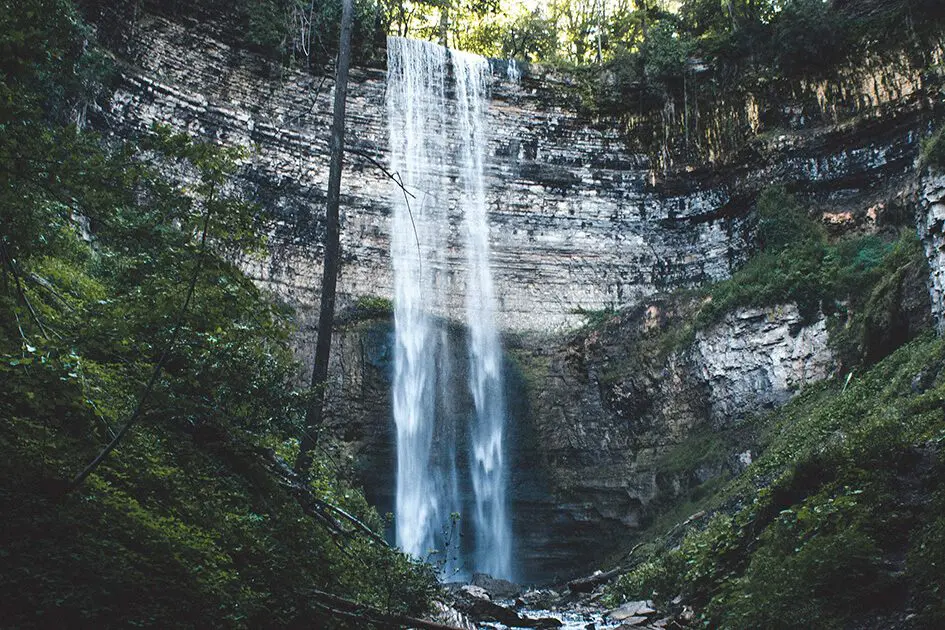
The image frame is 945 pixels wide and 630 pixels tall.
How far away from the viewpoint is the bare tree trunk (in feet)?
24.5

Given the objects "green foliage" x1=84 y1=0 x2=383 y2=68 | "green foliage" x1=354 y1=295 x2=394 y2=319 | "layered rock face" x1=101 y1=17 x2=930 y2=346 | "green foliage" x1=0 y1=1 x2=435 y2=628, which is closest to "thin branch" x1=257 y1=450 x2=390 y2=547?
"green foliage" x1=0 y1=1 x2=435 y2=628

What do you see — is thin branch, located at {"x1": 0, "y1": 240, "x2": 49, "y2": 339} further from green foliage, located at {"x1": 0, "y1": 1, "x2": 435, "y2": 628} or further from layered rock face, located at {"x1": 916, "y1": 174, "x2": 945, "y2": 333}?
layered rock face, located at {"x1": 916, "y1": 174, "x2": 945, "y2": 333}

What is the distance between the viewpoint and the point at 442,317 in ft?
76.5

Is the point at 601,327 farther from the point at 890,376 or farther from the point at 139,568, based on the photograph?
the point at 139,568

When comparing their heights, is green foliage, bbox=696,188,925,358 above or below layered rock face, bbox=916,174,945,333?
above

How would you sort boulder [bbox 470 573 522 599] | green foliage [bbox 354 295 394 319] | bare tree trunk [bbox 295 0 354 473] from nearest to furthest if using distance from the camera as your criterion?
1. bare tree trunk [bbox 295 0 354 473]
2. boulder [bbox 470 573 522 599]
3. green foliage [bbox 354 295 394 319]

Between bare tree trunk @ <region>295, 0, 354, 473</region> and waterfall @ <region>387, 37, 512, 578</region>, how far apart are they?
28.7ft

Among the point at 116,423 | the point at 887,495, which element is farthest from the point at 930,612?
the point at 116,423

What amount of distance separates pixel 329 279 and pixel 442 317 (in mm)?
14066

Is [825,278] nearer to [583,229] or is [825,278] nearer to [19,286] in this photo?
[583,229]

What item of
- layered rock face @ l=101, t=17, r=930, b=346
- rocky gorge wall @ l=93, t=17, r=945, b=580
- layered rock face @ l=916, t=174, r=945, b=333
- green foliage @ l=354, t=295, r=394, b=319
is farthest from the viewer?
green foliage @ l=354, t=295, r=394, b=319

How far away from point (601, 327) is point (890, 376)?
1082cm

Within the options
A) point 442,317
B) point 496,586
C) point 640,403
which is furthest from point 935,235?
point 442,317

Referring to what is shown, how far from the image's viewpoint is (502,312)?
23.7 m
